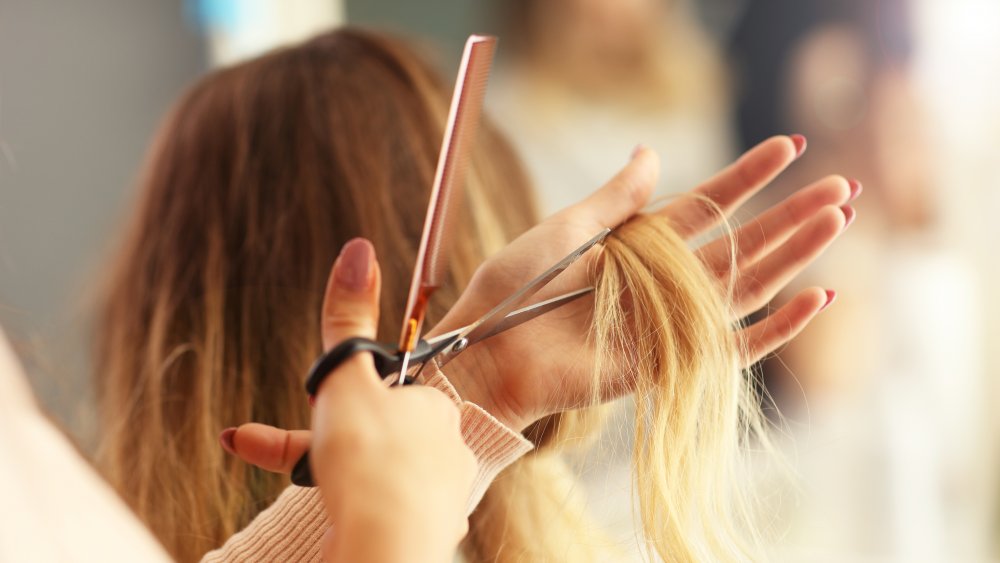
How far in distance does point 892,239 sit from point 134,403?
97 cm

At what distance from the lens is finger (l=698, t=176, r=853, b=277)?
519mm

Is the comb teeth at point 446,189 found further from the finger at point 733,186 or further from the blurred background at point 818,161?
the blurred background at point 818,161

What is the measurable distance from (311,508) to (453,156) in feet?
0.70

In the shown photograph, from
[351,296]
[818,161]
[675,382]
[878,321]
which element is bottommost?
[878,321]

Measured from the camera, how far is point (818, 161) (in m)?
1.21

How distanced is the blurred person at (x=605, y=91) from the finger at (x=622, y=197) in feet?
2.31

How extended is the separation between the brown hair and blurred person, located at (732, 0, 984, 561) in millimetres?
619

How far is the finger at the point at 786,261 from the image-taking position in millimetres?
504

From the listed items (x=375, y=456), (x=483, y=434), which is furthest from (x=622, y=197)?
(x=375, y=456)

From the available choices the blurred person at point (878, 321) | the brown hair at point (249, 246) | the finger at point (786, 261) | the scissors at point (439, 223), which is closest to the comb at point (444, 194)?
the scissors at point (439, 223)

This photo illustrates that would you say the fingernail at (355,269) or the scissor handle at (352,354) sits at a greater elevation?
the fingernail at (355,269)

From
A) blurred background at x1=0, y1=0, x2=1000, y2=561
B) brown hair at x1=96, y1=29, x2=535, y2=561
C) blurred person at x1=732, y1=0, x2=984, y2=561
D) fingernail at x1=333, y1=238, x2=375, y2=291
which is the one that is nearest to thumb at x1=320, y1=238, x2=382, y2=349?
fingernail at x1=333, y1=238, x2=375, y2=291

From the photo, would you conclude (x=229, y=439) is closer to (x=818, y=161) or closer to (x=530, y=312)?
(x=530, y=312)

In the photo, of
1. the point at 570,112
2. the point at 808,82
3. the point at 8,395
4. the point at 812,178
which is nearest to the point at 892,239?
the point at 812,178
